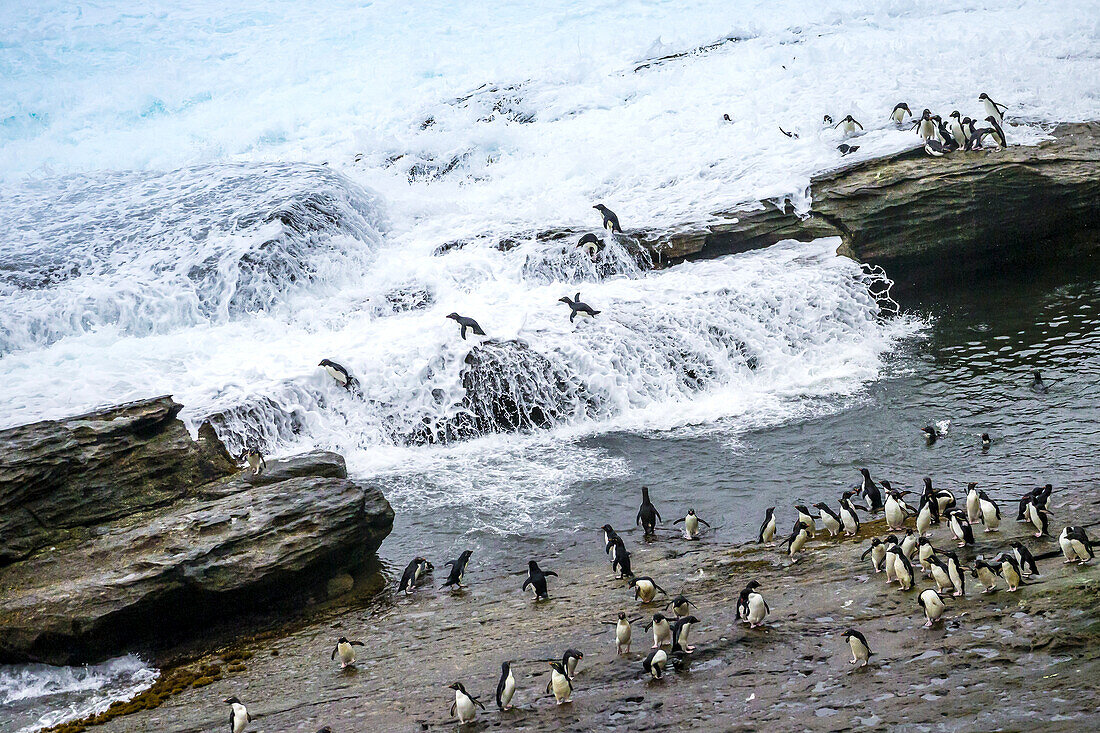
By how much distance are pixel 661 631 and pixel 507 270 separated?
500 inches

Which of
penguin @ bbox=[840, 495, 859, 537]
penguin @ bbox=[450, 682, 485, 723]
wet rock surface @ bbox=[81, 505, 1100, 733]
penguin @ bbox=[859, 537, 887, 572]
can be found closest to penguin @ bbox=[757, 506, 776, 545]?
wet rock surface @ bbox=[81, 505, 1100, 733]

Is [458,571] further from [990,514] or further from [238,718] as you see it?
[990,514]

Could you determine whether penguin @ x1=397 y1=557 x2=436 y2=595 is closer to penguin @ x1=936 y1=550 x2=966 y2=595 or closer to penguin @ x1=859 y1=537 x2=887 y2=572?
penguin @ x1=859 y1=537 x2=887 y2=572

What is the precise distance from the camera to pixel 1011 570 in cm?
756

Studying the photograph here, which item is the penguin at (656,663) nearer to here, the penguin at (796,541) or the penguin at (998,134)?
the penguin at (796,541)

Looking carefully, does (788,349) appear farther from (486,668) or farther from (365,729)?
(365,729)

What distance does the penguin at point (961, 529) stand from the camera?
8.99 m

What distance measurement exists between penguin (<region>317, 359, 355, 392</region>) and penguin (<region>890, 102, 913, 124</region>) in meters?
15.4

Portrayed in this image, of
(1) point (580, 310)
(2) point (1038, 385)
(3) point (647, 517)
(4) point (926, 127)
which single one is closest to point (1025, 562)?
(3) point (647, 517)

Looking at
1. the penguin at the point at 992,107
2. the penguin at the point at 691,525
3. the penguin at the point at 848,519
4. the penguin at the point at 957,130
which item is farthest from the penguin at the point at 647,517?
the penguin at the point at 992,107

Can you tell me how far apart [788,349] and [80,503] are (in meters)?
12.3

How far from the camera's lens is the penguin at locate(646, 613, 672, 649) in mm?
7938

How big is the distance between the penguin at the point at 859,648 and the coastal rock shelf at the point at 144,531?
628 centimetres

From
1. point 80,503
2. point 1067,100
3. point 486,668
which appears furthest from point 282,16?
point 486,668
